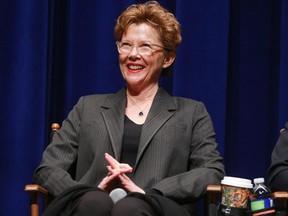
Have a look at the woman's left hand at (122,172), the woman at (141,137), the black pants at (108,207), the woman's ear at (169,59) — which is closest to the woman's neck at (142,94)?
the woman at (141,137)

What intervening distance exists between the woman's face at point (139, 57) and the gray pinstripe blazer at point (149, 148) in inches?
3.8

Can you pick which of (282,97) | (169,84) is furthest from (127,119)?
(282,97)

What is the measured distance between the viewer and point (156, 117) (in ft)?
8.29

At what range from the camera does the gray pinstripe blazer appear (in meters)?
2.39

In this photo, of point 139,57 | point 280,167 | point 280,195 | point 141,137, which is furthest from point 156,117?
point 280,195

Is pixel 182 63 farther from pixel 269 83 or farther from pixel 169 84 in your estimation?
pixel 269 83

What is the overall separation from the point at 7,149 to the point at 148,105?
0.69 metres

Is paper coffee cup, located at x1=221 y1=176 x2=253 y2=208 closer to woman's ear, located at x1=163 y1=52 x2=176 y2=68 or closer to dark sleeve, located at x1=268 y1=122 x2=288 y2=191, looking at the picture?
dark sleeve, located at x1=268 y1=122 x2=288 y2=191

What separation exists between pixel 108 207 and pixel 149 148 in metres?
0.40

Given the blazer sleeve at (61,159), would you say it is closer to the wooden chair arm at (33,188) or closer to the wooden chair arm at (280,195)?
the wooden chair arm at (33,188)

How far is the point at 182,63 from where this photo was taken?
114 inches

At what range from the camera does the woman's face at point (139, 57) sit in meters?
2.56

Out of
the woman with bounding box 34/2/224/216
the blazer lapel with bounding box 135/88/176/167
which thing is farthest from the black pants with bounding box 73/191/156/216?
the blazer lapel with bounding box 135/88/176/167

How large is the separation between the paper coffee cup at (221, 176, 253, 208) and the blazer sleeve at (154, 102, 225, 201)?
0.54ft
